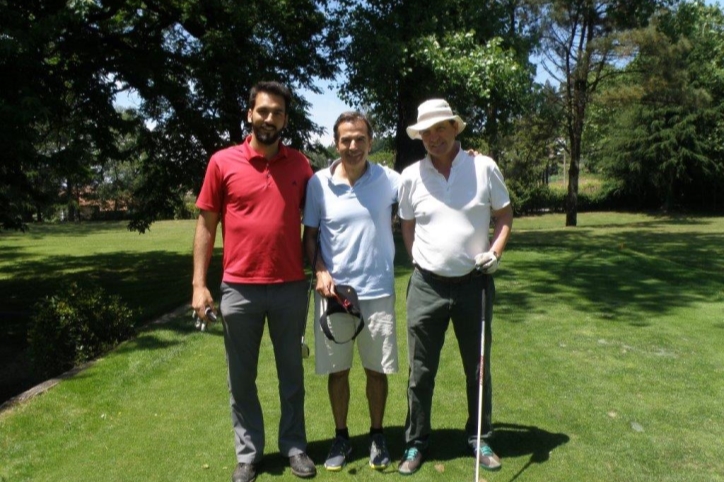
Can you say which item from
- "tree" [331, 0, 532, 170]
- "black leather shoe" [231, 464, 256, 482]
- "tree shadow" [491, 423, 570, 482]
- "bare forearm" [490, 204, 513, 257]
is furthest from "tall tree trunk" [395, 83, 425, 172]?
"black leather shoe" [231, 464, 256, 482]

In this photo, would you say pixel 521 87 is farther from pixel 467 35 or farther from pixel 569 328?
pixel 569 328

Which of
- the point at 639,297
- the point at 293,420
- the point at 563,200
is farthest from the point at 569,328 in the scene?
the point at 563,200

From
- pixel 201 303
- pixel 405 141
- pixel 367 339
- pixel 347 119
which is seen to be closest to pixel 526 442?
pixel 367 339

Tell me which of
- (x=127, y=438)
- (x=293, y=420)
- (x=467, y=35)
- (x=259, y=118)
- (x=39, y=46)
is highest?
(x=467, y=35)

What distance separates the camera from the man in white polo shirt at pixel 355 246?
13.4ft

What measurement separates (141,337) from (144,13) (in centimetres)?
851

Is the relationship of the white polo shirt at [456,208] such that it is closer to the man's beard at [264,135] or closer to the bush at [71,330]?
the man's beard at [264,135]

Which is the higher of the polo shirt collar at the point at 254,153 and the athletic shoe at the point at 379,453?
the polo shirt collar at the point at 254,153

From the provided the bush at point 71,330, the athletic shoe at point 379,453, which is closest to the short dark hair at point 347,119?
the athletic shoe at point 379,453

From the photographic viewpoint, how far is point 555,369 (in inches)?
259

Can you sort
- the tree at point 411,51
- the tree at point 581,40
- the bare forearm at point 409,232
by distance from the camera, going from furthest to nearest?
1. the tree at point 581,40
2. the tree at point 411,51
3. the bare forearm at point 409,232

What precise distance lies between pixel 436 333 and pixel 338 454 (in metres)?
0.96

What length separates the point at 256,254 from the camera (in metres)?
4.03

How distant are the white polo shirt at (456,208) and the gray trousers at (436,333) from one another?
0.43 ft
